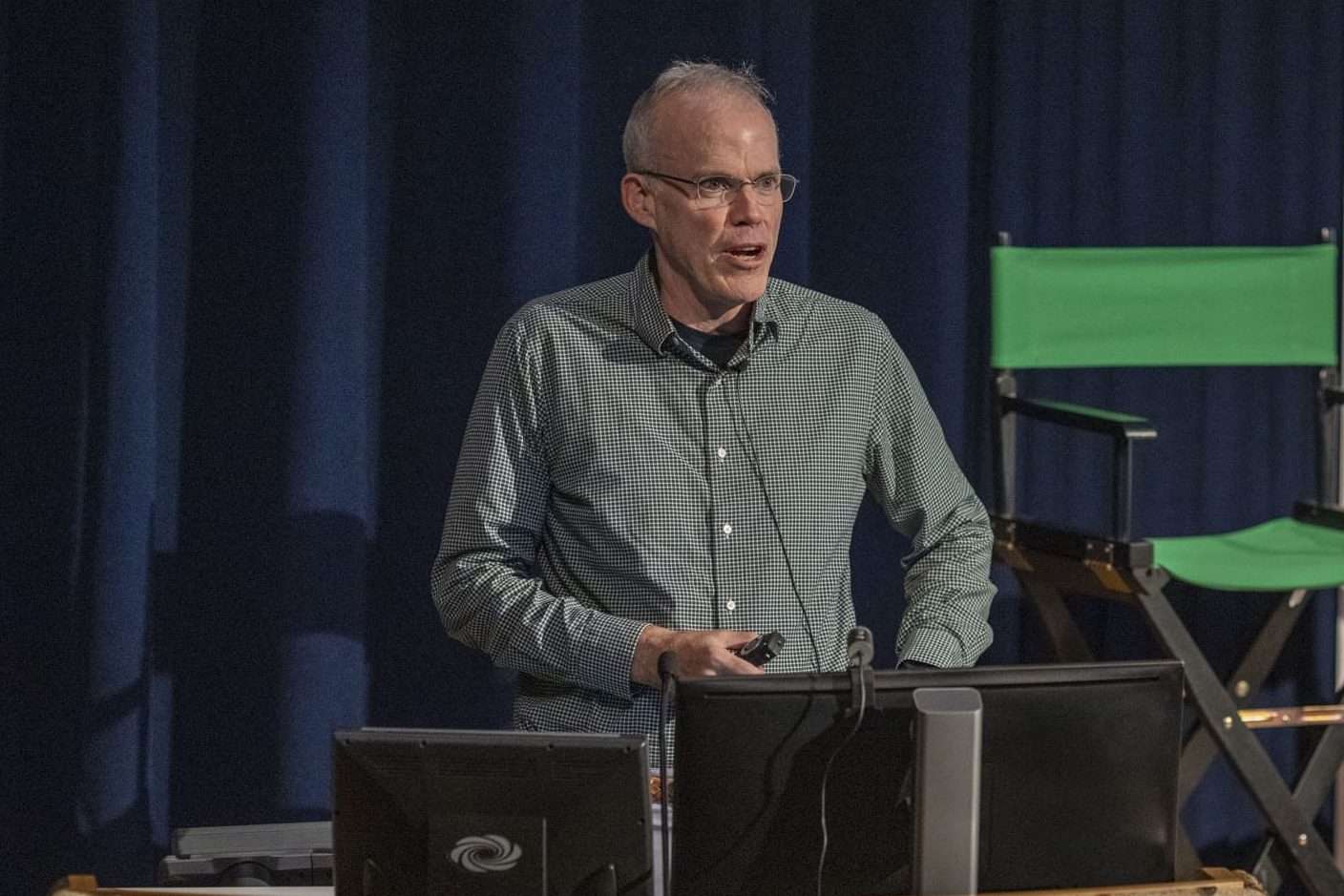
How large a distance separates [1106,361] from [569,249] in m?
0.99

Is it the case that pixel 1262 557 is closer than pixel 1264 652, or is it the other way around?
pixel 1262 557

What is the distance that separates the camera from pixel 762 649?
1837 millimetres

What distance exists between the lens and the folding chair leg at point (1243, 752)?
10.0ft

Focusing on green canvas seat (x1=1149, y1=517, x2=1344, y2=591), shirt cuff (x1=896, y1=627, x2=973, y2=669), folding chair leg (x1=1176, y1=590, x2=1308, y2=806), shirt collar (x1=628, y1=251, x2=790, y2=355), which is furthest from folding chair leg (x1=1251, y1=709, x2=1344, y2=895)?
shirt collar (x1=628, y1=251, x2=790, y2=355)

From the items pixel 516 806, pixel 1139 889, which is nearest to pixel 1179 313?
pixel 1139 889

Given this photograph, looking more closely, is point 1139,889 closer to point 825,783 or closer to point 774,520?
point 825,783

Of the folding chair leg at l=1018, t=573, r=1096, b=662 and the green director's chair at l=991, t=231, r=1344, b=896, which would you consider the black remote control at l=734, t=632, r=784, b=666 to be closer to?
the green director's chair at l=991, t=231, r=1344, b=896

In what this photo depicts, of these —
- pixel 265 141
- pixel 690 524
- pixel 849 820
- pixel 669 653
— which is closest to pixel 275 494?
pixel 265 141

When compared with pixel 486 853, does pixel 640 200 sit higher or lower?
higher

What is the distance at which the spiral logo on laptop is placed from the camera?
1.49 metres

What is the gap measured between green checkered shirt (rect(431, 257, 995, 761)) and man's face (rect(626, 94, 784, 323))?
0.09 meters

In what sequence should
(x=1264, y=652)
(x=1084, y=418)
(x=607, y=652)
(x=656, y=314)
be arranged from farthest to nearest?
(x=1264, y=652)
(x=1084, y=418)
(x=656, y=314)
(x=607, y=652)

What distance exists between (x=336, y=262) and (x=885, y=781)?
168 centimetres

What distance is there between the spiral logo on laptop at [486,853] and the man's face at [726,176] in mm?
1037
